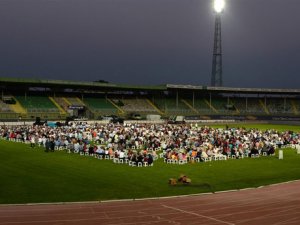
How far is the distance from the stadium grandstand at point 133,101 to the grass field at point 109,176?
A: 4389cm

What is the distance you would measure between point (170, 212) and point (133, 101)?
78092 mm

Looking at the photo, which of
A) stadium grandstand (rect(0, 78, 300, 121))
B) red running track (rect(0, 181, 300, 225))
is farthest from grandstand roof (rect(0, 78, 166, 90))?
red running track (rect(0, 181, 300, 225))

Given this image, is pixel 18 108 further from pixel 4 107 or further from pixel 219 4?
pixel 219 4

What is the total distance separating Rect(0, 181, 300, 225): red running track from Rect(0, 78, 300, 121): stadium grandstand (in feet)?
180

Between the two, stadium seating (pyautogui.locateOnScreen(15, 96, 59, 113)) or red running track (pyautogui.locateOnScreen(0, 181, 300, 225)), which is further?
stadium seating (pyautogui.locateOnScreen(15, 96, 59, 113))

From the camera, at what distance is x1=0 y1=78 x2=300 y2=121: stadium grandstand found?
252ft

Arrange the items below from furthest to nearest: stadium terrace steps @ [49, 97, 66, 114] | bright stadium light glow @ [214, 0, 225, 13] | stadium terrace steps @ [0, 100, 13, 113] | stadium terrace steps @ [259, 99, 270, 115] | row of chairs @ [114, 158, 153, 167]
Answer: stadium terrace steps @ [259, 99, 270, 115], bright stadium light glow @ [214, 0, 225, 13], stadium terrace steps @ [49, 97, 66, 114], stadium terrace steps @ [0, 100, 13, 113], row of chairs @ [114, 158, 153, 167]

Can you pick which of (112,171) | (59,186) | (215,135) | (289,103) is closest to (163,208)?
(59,186)

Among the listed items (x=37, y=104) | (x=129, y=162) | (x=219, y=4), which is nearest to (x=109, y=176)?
(x=129, y=162)

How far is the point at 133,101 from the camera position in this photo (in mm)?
93750

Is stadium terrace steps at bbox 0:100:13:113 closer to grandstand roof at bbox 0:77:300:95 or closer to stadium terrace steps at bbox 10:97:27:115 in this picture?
stadium terrace steps at bbox 10:97:27:115

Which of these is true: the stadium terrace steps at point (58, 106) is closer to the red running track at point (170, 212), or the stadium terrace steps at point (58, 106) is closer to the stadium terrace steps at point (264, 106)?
the stadium terrace steps at point (264, 106)

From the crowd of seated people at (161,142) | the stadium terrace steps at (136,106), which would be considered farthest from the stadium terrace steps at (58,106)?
the crowd of seated people at (161,142)

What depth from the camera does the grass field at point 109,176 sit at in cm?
1880
